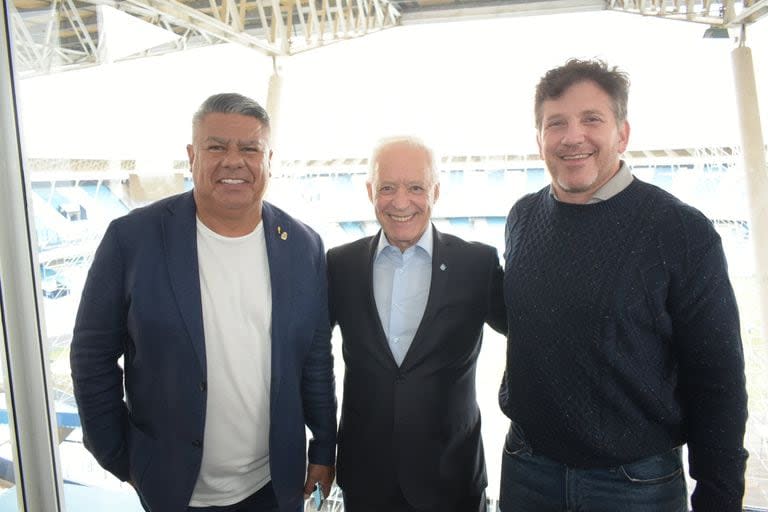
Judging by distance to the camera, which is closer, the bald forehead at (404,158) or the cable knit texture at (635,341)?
→ the cable knit texture at (635,341)

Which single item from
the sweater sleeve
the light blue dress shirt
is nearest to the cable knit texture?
the sweater sleeve

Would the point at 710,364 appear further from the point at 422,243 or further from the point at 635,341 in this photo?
the point at 422,243

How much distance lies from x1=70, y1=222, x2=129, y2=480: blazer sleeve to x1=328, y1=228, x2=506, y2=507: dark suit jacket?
59 centimetres

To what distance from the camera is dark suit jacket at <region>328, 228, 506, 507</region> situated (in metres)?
1.40

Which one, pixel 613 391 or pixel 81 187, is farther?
pixel 81 187

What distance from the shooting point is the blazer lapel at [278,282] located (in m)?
1.35

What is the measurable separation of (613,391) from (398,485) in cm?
65

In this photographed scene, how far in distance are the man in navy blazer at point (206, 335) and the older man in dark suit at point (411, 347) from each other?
0.16 meters

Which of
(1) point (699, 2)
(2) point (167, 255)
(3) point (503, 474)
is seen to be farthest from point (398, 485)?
(1) point (699, 2)

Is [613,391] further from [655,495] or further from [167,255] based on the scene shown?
[167,255]

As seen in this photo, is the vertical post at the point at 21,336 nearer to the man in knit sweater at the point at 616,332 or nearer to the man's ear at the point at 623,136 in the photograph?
the man in knit sweater at the point at 616,332

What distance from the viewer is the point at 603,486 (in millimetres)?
1178

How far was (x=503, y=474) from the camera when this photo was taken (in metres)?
1.39

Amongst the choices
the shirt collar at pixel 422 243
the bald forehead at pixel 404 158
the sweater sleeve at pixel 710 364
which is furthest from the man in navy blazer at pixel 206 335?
the sweater sleeve at pixel 710 364
